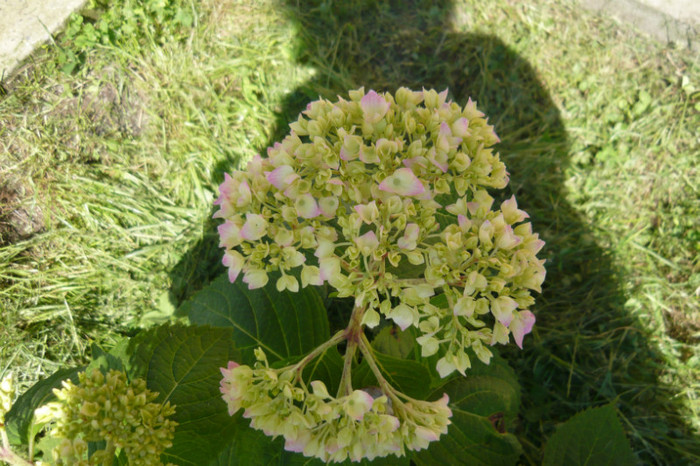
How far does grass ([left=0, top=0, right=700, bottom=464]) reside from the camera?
2.34 metres

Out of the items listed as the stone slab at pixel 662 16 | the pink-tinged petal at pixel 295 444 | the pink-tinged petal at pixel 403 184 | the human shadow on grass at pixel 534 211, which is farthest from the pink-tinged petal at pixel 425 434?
the stone slab at pixel 662 16

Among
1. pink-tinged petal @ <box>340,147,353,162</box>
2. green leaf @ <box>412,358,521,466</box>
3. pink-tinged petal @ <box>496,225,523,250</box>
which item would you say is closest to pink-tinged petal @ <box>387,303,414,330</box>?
pink-tinged petal @ <box>496,225,523,250</box>

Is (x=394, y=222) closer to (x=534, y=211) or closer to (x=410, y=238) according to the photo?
(x=410, y=238)

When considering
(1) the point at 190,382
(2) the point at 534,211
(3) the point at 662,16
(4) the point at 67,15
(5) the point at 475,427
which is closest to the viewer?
(1) the point at 190,382

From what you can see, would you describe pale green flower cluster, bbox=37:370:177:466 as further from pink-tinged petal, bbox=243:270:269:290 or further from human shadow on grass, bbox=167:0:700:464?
human shadow on grass, bbox=167:0:700:464

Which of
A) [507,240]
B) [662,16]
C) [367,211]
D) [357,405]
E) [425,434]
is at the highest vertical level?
[367,211]

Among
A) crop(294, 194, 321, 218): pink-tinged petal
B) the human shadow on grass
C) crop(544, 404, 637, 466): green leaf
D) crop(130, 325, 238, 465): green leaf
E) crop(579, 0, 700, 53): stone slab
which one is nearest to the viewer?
crop(294, 194, 321, 218): pink-tinged petal

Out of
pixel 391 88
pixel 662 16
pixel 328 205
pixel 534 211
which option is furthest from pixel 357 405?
pixel 662 16

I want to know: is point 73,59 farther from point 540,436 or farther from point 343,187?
point 540,436

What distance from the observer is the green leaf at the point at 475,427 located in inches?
56.3

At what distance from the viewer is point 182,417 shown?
4.10 feet

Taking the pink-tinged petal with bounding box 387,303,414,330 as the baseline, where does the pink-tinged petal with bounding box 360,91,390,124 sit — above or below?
above

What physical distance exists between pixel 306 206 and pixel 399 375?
1.74ft

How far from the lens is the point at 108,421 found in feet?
3.47
